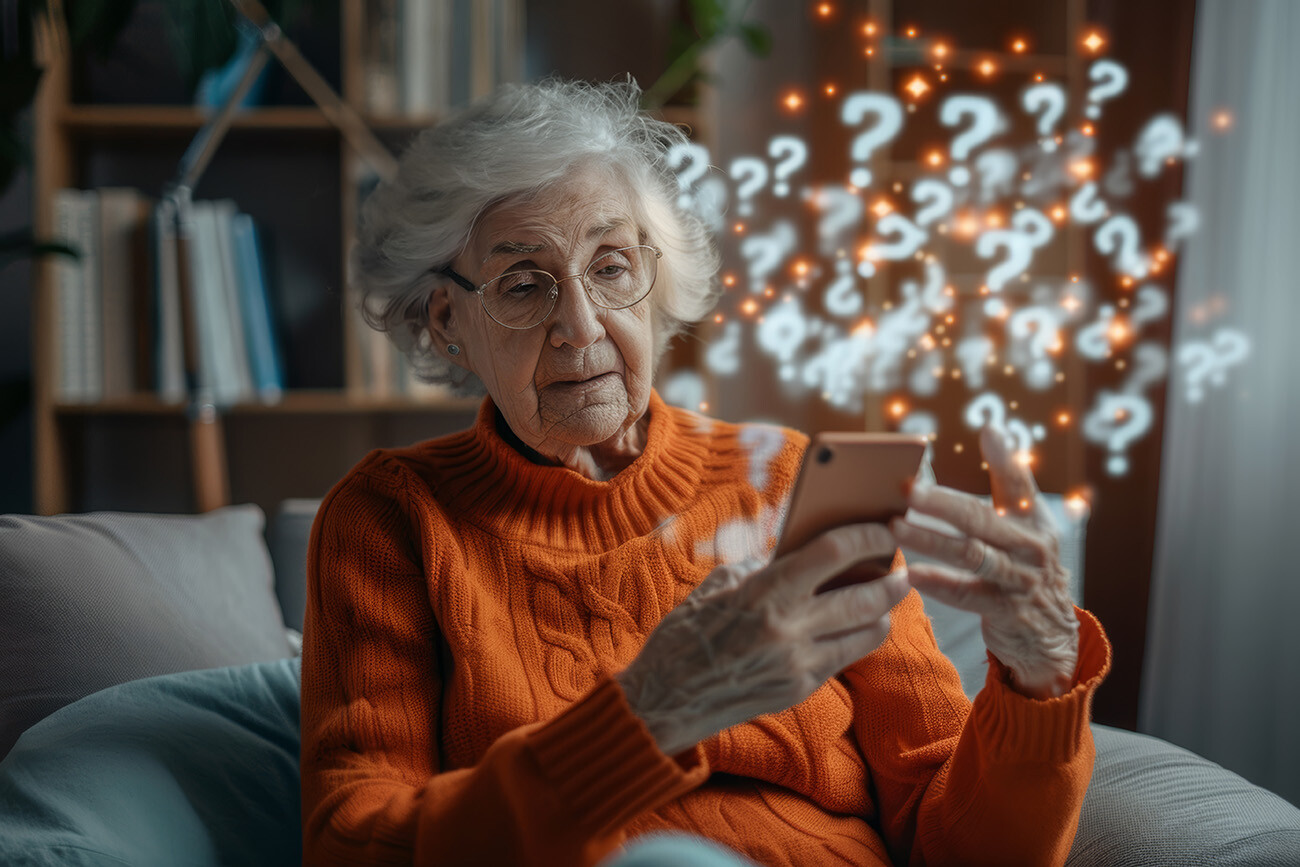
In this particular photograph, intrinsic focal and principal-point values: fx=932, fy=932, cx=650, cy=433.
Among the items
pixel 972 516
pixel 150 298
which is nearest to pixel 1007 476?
pixel 972 516

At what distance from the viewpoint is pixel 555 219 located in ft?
3.26

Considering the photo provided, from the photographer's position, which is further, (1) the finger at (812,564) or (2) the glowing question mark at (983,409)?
(2) the glowing question mark at (983,409)

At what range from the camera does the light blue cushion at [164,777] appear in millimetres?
820

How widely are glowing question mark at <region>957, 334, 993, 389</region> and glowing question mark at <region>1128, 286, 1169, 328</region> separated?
0.29m

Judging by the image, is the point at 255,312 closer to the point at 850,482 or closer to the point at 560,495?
the point at 560,495

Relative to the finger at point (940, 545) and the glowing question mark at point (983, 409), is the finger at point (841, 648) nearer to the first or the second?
the finger at point (940, 545)

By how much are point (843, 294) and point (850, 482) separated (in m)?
1.55

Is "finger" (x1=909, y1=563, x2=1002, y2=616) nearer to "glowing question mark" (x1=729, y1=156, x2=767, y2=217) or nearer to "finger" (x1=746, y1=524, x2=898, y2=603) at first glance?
"finger" (x1=746, y1=524, x2=898, y2=603)

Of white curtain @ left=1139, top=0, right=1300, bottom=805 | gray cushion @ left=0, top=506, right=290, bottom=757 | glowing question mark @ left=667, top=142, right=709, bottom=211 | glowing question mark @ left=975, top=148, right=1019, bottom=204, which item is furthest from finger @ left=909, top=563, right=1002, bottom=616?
glowing question mark @ left=975, top=148, right=1019, bottom=204

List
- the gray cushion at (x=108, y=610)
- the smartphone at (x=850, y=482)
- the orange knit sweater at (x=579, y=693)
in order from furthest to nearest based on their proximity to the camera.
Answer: the gray cushion at (x=108, y=610)
the orange knit sweater at (x=579, y=693)
the smartphone at (x=850, y=482)

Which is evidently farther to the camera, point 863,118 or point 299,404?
point 863,118

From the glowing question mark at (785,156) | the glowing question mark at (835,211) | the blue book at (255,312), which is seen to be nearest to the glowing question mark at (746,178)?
the glowing question mark at (785,156)

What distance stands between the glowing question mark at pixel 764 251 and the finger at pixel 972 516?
1.58m

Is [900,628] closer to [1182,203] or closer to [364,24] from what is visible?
[1182,203]
